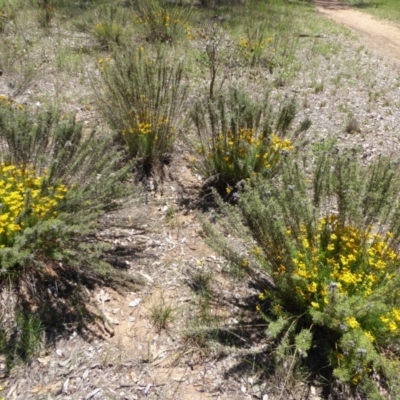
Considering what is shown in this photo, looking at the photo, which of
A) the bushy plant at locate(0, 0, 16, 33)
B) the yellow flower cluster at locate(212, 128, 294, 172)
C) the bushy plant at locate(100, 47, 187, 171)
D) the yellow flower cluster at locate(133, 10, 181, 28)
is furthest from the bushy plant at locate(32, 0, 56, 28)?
the yellow flower cluster at locate(212, 128, 294, 172)

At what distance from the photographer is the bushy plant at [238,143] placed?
3.98m

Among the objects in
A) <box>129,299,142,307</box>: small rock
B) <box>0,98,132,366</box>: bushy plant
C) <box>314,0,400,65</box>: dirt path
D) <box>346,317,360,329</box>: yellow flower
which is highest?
<box>314,0,400,65</box>: dirt path

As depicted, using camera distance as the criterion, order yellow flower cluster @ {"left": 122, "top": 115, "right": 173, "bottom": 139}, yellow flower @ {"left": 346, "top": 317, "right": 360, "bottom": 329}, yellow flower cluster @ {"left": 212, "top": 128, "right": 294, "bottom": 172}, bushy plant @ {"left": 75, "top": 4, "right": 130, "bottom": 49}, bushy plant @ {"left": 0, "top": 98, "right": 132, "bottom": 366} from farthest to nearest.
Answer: bushy plant @ {"left": 75, "top": 4, "right": 130, "bottom": 49} → yellow flower cluster @ {"left": 122, "top": 115, "right": 173, "bottom": 139} → yellow flower cluster @ {"left": 212, "top": 128, "right": 294, "bottom": 172} → bushy plant @ {"left": 0, "top": 98, "right": 132, "bottom": 366} → yellow flower @ {"left": 346, "top": 317, "right": 360, "bottom": 329}

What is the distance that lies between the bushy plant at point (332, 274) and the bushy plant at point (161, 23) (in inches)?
232

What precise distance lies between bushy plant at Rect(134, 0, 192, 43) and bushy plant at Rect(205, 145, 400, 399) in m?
5.90

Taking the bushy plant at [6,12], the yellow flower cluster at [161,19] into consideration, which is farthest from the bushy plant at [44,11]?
the yellow flower cluster at [161,19]

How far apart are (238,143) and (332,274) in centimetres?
179

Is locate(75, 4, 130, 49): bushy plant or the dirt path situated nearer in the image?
locate(75, 4, 130, 49): bushy plant

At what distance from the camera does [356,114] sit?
247 inches

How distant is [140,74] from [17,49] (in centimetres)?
381

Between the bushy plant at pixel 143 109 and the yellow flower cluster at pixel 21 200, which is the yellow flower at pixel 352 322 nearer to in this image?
the yellow flower cluster at pixel 21 200

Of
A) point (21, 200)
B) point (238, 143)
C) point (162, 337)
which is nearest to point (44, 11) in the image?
point (238, 143)

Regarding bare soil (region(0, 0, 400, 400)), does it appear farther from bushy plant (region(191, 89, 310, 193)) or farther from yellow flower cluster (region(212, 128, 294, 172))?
yellow flower cluster (region(212, 128, 294, 172))

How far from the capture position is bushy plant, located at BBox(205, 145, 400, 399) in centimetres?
241
